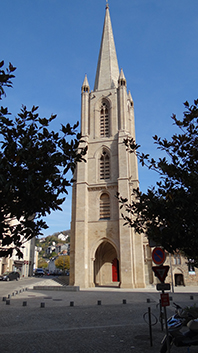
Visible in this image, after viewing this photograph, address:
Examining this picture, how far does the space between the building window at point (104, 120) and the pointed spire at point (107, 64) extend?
3462 mm

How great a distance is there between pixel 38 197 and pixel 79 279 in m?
22.7

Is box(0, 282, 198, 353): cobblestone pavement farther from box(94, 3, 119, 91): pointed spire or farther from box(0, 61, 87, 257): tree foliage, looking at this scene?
box(94, 3, 119, 91): pointed spire

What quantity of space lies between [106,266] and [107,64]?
25.4m

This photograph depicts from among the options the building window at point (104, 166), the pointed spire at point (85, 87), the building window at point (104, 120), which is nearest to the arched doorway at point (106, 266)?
the building window at point (104, 166)

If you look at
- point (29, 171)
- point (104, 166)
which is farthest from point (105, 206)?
point (29, 171)

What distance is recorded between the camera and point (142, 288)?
25.0 meters

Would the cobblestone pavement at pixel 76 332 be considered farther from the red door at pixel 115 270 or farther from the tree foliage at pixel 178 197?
the red door at pixel 115 270

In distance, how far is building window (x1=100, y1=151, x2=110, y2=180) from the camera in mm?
29969

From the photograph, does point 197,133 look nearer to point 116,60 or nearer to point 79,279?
point 79,279

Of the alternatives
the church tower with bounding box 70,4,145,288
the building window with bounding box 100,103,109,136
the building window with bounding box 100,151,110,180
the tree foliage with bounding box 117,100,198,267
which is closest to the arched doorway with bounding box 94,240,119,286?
the church tower with bounding box 70,4,145,288

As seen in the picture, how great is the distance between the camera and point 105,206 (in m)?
28.8

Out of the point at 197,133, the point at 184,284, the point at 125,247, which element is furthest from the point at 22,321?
the point at 184,284

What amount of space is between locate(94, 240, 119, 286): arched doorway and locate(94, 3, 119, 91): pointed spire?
Answer: 19.5 m

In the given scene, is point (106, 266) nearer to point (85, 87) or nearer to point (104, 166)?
point (104, 166)
